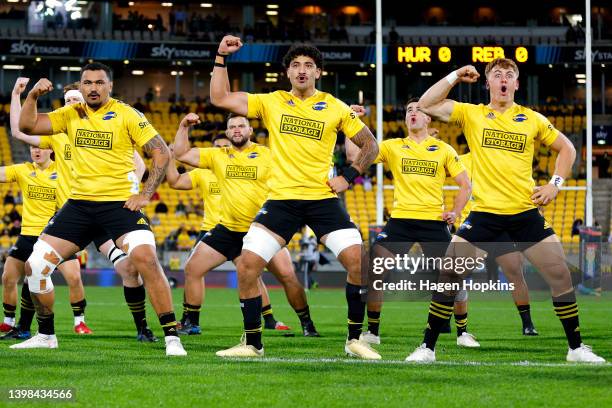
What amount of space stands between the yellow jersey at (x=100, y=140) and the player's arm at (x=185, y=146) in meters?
0.53

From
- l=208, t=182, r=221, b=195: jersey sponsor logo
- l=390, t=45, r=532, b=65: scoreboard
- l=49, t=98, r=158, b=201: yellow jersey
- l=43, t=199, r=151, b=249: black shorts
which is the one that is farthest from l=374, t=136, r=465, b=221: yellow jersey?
l=390, t=45, r=532, b=65: scoreboard

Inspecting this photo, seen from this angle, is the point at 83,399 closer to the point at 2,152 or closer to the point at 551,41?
the point at 2,152

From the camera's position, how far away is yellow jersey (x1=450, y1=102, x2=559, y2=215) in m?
9.28

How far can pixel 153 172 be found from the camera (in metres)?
9.66

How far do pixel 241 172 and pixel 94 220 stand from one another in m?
3.26

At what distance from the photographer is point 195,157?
12383 millimetres

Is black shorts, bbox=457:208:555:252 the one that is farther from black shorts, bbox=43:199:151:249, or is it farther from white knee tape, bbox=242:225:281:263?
black shorts, bbox=43:199:151:249

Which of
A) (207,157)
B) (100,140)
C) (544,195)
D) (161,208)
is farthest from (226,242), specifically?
(161,208)

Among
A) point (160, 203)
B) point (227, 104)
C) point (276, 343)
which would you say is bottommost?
point (160, 203)

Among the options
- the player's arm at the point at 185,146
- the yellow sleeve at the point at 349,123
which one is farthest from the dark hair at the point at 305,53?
the player's arm at the point at 185,146

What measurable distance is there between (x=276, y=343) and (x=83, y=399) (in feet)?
15.3

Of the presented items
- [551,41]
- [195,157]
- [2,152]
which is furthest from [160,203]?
[195,157]

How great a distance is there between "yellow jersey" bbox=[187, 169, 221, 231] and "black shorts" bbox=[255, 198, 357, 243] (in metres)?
4.46

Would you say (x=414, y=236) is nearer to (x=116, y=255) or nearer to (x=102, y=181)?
(x=116, y=255)
